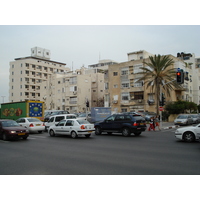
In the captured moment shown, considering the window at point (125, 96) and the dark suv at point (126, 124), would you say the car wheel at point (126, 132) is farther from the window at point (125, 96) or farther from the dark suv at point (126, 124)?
the window at point (125, 96)

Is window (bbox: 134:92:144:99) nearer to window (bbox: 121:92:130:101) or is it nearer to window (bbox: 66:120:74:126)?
window (bbox: 121:92:130:101)

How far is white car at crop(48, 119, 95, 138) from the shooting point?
1703cm

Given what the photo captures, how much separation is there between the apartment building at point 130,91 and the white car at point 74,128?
33.3 metres

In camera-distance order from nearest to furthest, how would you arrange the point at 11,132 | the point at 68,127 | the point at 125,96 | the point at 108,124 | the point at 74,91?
the point at 11,132 < the point at 68,127 < the point at 108,124 < the point at 125,96 < the point at 74,91

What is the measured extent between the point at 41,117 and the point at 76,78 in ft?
122

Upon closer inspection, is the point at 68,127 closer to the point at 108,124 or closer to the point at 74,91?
the point at 108,124

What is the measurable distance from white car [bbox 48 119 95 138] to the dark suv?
1.94 meters

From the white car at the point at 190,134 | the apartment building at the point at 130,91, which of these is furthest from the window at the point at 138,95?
the white car at the point at 190,134

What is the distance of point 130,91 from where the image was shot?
5300cm

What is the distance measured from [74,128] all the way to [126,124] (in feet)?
13.5

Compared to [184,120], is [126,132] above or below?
below

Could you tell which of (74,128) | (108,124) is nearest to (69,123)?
(74,128)

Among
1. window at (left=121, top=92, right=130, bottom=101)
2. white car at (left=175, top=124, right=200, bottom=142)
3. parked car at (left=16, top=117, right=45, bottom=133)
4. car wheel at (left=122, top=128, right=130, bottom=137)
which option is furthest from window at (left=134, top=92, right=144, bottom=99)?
white car at (left=175, top=124, right=200, bottom=142)

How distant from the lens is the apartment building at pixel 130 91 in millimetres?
49806
